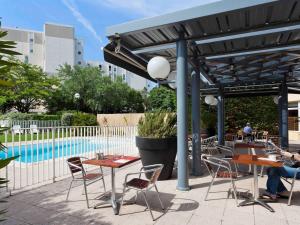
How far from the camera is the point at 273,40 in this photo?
6105mm

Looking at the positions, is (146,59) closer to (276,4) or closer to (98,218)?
(276,4)

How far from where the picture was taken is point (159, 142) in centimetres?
589

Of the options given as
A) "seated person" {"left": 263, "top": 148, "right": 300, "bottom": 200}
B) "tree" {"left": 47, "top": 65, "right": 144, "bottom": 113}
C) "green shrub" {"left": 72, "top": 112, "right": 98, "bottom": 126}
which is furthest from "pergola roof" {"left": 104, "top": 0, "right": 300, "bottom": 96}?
"tree" {"left": 47, "top": 65, "right": 144, "bottom": 113}

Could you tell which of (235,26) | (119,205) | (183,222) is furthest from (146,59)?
(183,222)

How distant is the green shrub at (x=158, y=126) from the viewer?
610cm

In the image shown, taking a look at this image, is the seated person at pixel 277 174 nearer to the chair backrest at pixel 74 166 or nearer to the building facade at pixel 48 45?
the chair backrest at pixel 74 166

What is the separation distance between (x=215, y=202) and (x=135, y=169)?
10.9ft

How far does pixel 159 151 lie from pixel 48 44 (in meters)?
58.0

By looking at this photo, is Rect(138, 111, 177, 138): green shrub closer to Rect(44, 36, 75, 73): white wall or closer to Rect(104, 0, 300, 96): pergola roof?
Rect(104, 0, 300, 96): pergola roof

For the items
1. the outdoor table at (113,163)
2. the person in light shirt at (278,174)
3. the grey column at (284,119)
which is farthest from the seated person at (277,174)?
the grey column at (284,119)

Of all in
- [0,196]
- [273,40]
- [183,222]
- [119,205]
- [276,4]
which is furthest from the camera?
[273,40]

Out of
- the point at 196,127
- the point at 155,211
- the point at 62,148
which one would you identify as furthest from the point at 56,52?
the point at 155,211

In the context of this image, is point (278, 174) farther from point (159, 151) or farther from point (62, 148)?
point (62, 148)

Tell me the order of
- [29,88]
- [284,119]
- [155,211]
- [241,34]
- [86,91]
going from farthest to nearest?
[86,91], [29,88], [284,119], [241,34], [155,211]
